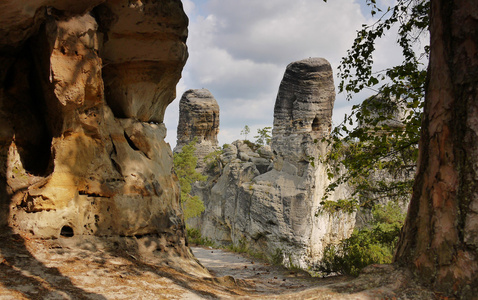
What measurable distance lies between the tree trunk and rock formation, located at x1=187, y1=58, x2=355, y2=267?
16.2 m

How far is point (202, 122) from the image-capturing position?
37188 millimetres

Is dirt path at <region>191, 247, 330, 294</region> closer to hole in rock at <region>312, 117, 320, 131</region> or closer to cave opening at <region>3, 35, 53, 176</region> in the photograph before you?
cave opening at <region>3, 35, 53, 176</region>

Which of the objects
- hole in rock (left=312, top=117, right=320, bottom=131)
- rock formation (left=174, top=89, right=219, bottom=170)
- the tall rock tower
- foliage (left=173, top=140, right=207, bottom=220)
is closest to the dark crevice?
foliage (left=173, top=140, right=207, bottom=220)

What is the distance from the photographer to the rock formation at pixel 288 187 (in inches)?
815

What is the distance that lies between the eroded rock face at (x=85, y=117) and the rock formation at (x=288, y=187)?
13849 millimetres

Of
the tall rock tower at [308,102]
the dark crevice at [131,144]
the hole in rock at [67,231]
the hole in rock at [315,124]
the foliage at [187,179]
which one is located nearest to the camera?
the hole in rock at [67,231]

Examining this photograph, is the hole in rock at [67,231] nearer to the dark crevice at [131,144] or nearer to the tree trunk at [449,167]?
the dark crevice at [131,144]

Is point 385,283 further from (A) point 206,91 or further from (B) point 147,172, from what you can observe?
(A) point 206,91

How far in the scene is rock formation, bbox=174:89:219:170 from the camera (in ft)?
121

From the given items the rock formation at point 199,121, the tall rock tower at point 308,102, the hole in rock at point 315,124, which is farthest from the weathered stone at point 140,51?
the rock formation at point 199,121

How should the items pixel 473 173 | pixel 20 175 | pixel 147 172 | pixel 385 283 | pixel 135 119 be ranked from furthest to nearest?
pixel 135 119, pixel 147 172, pixel 20 175, pixel 385 283, pixel 473 173

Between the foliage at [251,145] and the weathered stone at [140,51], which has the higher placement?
the foliage at [251,145]

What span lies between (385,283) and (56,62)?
470cm

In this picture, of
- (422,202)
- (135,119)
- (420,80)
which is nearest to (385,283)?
(422,202)
